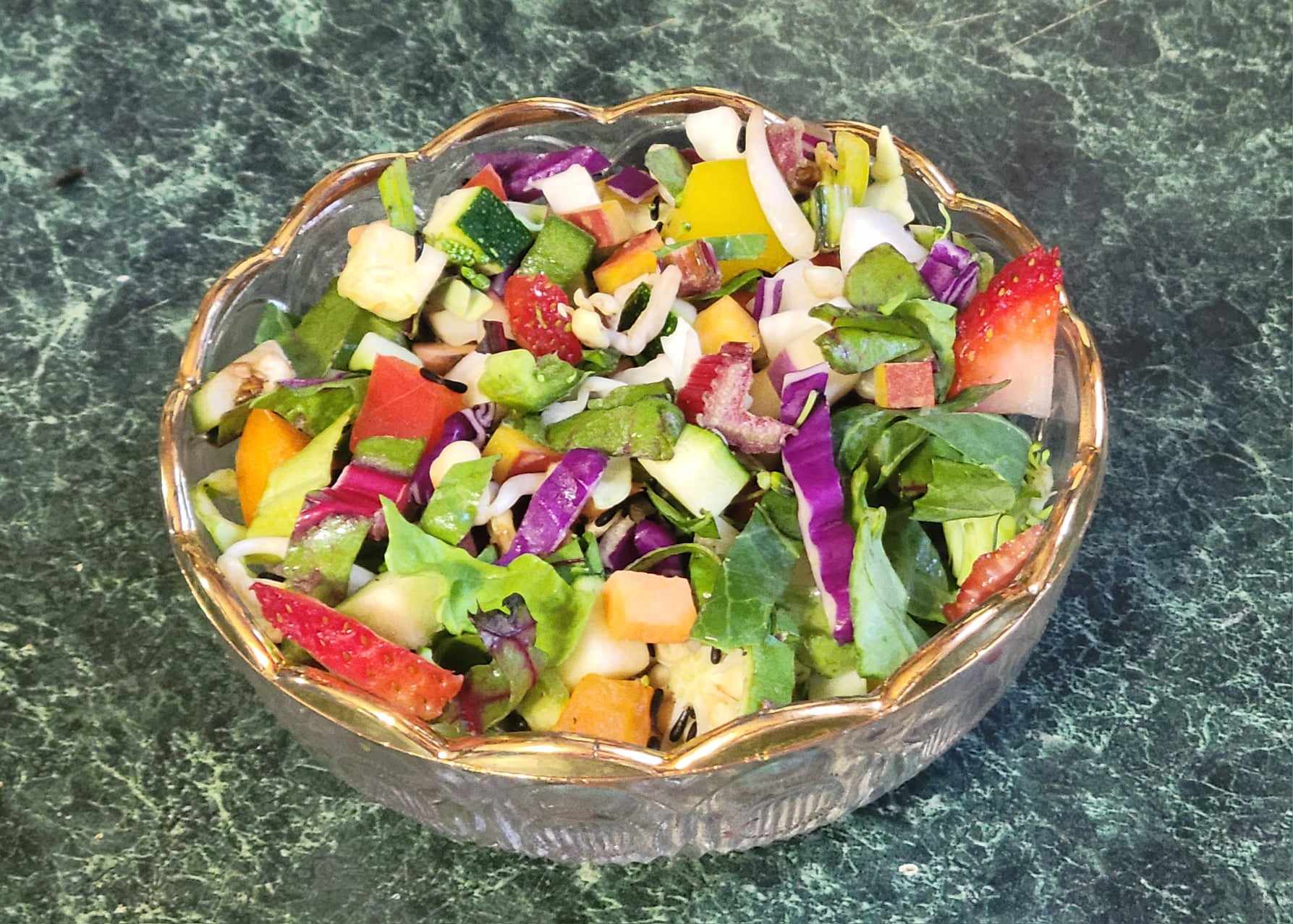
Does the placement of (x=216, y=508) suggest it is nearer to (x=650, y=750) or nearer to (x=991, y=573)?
(x=650, y=750)

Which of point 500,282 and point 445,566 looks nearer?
point 445,566

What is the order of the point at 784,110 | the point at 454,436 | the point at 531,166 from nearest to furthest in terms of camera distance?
the point at 454,436
the point at 531,166
the point at 784,110

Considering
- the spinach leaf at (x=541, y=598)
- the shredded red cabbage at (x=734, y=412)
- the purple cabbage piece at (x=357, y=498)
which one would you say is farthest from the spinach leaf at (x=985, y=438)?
the purple cabbage piece at (x=357, y=498)

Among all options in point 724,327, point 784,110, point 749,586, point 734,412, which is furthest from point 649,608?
point 784,110

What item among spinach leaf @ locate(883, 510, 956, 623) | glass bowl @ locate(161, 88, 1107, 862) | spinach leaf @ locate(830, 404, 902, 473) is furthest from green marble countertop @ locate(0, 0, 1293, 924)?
spinach leaf @ locate(830, 404, 902, 473)

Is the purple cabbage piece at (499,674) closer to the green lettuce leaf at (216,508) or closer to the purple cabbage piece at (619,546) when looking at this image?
the purple cabbage piece at (619,546)

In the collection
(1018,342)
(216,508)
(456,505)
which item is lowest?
(216,508)

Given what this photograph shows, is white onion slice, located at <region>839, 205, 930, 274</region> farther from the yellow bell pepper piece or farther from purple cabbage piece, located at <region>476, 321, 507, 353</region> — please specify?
purple cabbage piece, located at <region>476, 321, 507, 353</region>
